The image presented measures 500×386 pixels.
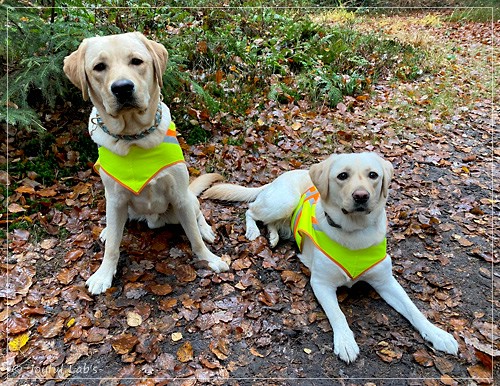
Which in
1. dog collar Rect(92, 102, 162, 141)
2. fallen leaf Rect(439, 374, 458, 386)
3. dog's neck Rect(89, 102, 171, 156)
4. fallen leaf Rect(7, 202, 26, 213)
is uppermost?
dog collar Rect(92, 102, 162, 141)

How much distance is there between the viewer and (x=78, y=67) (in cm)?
288

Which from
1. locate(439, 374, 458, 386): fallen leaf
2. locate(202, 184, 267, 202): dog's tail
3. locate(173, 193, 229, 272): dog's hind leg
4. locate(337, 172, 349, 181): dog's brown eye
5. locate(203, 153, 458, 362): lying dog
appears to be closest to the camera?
locate(439, 374, 458, 386): fallen leaf

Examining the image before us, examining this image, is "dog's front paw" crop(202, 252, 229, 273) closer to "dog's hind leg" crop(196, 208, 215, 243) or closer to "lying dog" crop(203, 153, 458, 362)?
"dog's hind leg" crop(196, 208, 215, 243)

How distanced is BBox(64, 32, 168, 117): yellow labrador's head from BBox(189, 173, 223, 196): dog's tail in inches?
57.9

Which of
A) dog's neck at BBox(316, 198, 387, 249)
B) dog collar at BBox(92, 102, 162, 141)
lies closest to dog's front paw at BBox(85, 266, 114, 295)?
dog collar at BBox(92, 102, 162, 141)

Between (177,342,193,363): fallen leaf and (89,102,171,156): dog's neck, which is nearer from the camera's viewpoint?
(177,342,193,363): fallen leaf

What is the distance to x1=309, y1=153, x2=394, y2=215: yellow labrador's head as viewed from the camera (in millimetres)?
2922

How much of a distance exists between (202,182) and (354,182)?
199cm

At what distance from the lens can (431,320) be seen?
124 inches

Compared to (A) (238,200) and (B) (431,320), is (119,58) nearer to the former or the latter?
(A) (238,200)

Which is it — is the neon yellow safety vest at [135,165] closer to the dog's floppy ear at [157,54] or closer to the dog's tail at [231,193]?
the dog's floppy ear at [157,54]

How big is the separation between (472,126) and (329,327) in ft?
17.2

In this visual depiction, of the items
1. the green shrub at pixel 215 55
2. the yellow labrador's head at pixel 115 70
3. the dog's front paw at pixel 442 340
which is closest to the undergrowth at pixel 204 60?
the green shrub at pixel 215 55

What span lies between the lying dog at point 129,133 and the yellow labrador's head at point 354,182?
1211 millimetres
